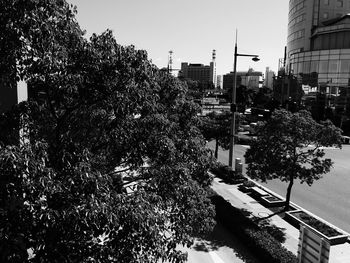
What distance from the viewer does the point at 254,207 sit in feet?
58.3

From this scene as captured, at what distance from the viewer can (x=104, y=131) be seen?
7.05 metres

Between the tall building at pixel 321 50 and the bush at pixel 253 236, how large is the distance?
41.3 m

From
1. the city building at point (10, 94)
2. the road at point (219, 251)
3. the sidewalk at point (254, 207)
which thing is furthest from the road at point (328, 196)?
the city building at point (10, 94)

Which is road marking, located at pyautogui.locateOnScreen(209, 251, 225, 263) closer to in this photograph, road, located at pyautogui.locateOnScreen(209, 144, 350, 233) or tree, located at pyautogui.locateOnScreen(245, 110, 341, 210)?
tree, located at pyautogui.locateOnScreen(245, 110, 341, 210)

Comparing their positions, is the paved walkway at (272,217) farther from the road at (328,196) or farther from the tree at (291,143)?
the tree at (291,143)

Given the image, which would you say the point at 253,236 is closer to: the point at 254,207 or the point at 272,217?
the point at 272,217

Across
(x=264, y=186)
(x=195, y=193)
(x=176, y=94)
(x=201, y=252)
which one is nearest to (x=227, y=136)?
(x=264, y=186)

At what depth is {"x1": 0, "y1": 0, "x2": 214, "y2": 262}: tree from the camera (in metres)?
4.55

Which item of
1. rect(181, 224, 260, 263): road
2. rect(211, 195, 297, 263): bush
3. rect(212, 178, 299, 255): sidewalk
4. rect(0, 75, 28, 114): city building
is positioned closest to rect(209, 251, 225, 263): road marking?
rect(181, 224, 260, 263): road

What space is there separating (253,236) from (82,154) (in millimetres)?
9575

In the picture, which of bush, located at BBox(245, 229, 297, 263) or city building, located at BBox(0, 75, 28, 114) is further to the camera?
bush, located at BBox(245, 229, 297, 263)

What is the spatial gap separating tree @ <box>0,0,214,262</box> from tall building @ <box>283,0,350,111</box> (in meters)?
49.6

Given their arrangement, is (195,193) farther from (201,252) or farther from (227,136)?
(227,136)

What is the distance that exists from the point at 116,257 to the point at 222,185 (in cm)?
1681
